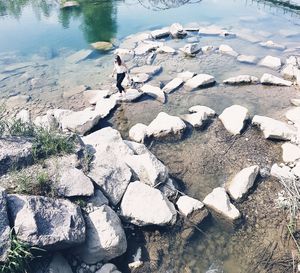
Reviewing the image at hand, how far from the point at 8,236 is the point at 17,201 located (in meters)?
0.66

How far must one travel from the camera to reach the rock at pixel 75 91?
10.1 metres

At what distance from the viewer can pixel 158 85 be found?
405 inches

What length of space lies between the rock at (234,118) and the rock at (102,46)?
653cm

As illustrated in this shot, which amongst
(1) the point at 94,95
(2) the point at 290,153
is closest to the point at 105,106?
→ (1) the point at 94,95

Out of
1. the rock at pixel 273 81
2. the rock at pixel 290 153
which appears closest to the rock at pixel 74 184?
the rock at pixel 290 153

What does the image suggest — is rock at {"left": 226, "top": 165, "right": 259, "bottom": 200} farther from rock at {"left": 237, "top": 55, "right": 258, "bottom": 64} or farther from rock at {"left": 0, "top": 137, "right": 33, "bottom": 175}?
rock at {"left": 237, "top": 55, "right": 258, "bottom": 64}

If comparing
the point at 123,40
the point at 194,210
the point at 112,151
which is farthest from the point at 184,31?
the point at 194,210

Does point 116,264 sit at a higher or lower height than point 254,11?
lower

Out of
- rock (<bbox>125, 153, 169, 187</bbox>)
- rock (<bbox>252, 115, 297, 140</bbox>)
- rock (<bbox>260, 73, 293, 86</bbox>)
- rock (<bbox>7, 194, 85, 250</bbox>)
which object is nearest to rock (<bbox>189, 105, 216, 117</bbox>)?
rock (<bbox>252, 115, 297, 140</bbox>)

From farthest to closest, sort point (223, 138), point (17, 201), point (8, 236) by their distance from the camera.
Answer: point (223, 138) < point (17, 201) < point (8, 236)

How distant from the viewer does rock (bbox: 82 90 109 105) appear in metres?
A: 9.68

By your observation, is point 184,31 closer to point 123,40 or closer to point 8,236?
point 123,40

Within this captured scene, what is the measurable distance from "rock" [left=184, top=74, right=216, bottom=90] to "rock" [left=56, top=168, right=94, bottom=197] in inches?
209

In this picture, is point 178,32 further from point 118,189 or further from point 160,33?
point 118,189
